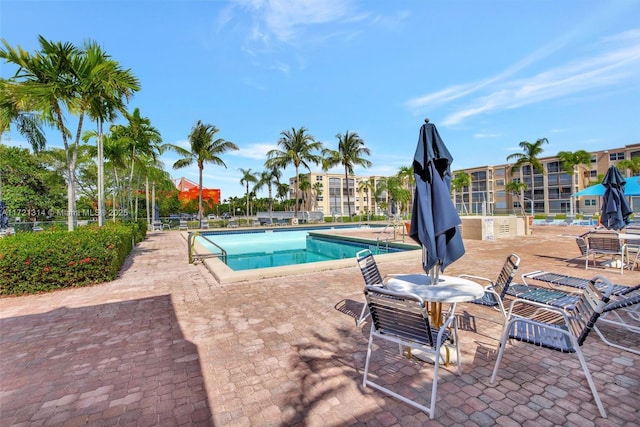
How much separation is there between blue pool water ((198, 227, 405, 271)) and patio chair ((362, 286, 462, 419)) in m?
8.73

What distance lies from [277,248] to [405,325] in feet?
50.1

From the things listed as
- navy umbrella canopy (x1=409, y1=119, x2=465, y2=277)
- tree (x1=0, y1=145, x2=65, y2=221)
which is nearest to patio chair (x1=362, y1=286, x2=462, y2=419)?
navy umbrella canopy (x1=409, y1=119, x2=465, y2=277)

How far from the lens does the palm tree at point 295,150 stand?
32.3m

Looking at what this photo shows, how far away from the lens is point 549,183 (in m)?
62.0

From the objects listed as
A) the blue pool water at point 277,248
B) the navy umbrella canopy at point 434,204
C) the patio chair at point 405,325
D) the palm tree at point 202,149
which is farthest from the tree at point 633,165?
the patio chair at point 405,325

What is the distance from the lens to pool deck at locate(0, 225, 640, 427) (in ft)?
7.80

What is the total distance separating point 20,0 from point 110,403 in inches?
420

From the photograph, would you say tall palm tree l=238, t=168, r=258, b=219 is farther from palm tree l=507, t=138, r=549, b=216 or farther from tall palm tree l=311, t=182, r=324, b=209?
palm tree l=507, t=138, r=549, b=216

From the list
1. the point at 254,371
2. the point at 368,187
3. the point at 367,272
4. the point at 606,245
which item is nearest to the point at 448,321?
the point at 367,272

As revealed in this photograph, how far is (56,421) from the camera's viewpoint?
7.79 feet

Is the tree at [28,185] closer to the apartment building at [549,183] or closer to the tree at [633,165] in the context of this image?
the apartment building at [549,183]

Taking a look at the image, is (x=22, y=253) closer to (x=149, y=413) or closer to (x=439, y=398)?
(x=149, y=413)

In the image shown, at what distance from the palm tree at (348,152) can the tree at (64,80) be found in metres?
27.1

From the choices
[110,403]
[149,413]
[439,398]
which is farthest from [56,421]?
[439,398]
